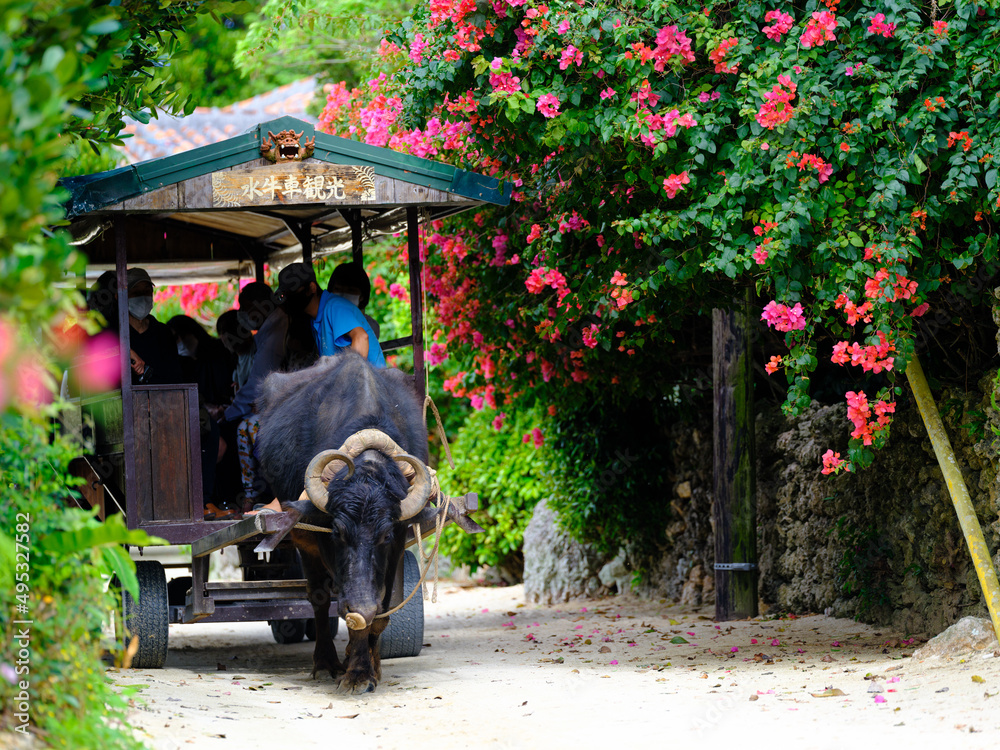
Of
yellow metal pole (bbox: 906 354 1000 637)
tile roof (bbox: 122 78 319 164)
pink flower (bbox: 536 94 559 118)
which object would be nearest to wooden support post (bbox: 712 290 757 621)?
yellow metal pole (bbox: 906 354 1000 637)

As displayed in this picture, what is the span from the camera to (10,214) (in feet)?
8.05

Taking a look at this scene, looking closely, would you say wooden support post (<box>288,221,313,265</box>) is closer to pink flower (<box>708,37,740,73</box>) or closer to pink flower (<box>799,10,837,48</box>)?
pink flower (<box>708,37,740,73</box>)

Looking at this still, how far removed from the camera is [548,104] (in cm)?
573

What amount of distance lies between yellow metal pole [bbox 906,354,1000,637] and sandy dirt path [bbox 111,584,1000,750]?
0.42 meters

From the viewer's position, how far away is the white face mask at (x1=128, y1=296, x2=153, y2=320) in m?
6.60

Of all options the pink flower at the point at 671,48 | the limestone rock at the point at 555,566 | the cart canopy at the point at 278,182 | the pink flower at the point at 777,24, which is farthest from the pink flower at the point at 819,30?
the limestone rock at the point at 555,566

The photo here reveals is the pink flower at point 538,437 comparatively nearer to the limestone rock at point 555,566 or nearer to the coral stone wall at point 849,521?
the coral stone wall at point 849,521

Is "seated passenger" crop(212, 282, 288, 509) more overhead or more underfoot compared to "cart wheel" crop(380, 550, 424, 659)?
more overhead

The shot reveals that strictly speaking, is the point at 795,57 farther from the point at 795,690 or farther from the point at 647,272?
the point at 795,690

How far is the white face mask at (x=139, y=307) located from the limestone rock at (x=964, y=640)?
4945mm

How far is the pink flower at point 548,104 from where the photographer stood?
5.71 meters

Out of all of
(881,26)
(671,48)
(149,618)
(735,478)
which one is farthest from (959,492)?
(149,618)

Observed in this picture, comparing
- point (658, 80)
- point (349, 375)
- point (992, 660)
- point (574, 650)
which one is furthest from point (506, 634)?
point (658, 80)

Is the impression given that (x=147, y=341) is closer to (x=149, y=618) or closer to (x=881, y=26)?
(x=149, y=618)
